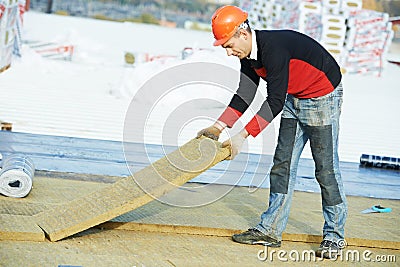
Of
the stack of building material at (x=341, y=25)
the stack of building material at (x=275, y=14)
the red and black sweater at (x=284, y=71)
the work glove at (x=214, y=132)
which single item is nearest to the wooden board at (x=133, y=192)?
the work glove at (x=214, y=132)

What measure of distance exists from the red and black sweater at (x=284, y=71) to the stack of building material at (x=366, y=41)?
33.3ft

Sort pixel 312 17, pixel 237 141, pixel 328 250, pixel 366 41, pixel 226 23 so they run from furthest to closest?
pixel 366 41 < pixel 312 17 < pixel 328 250 < pixel 237 141 < pixel 226 23

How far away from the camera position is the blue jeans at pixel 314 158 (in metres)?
3.77

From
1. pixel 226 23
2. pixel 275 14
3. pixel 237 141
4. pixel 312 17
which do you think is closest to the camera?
pixel 226 23

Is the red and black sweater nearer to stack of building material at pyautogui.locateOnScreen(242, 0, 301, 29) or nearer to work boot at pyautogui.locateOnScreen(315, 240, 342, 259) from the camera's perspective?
work boot at pyautogui.locateOnScreen(315, 240, 342, 259)

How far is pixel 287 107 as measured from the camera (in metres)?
3.89

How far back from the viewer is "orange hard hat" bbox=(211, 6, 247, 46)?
11.3 ft

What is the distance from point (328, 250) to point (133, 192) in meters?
1.12

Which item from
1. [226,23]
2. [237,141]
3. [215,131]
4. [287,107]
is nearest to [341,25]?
[287,107]

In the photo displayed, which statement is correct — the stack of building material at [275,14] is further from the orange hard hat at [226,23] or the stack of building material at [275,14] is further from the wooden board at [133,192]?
the orange hard hat at [226,23]

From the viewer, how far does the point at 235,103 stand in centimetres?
394

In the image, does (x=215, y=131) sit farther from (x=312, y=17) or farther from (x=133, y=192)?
(x=312, y=17)

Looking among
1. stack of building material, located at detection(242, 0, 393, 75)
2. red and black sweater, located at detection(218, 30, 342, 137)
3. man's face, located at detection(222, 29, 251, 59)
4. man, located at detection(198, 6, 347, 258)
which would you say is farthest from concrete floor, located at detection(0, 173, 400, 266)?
stack of building material, located at detection(242, 0, 393, 75)

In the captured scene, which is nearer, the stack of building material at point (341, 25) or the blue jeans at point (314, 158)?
the blue jeans at point (314, 158)
